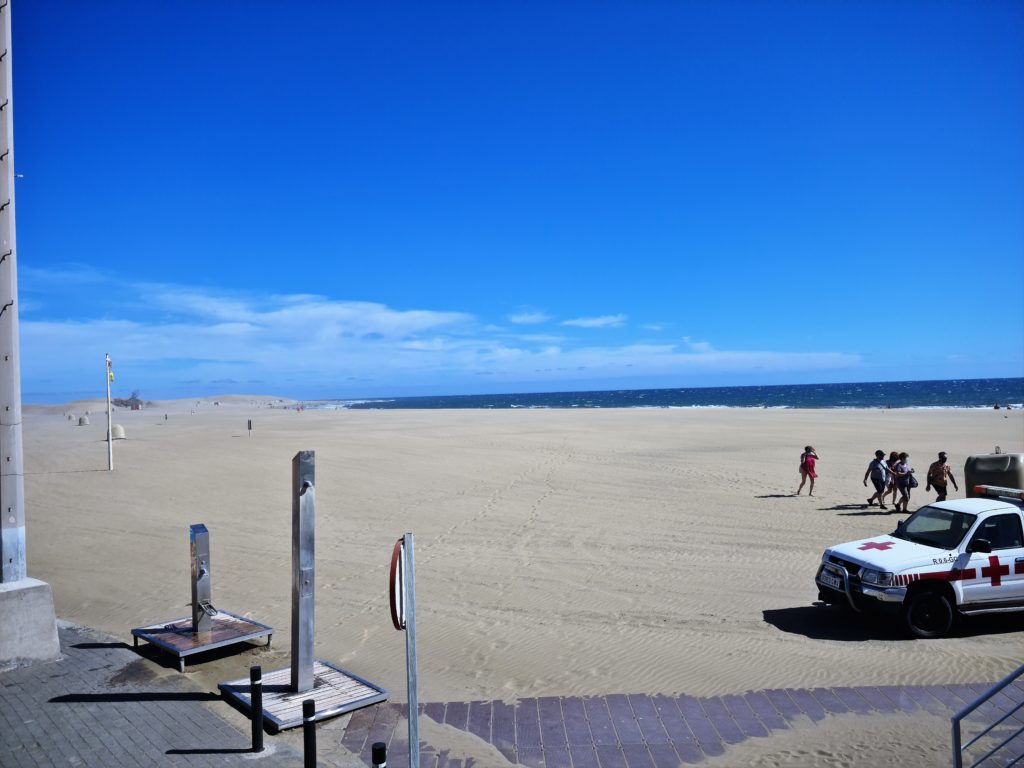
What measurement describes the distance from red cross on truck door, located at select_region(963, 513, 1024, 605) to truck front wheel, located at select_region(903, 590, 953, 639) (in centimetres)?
28

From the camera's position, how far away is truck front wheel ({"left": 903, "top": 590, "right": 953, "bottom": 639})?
29.5 feet

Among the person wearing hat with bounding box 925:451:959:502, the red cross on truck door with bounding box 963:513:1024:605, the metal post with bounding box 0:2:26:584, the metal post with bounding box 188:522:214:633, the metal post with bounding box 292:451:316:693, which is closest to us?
the metal post with bounding box 292:451:316:693

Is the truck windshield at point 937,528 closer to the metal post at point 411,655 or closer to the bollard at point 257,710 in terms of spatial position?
the metal post at point 411,655

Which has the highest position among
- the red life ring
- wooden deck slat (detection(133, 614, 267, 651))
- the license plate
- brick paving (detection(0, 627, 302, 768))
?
the red life ring

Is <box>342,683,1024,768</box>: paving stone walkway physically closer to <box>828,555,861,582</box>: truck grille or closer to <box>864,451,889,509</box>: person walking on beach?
<box>828,555,861,582</box>: truck grille

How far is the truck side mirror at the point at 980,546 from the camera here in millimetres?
8914

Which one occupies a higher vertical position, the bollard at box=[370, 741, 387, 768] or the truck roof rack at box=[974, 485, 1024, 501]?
the truck roof rack at box=[974, 485, 1024, 501]

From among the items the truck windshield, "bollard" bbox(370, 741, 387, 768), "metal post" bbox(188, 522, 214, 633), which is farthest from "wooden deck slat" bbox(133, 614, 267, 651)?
the truck windshield

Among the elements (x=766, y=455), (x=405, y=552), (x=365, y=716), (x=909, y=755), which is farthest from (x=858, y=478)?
(x=405, y=552)

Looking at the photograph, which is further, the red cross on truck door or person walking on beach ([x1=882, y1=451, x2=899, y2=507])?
person walking on beach ([x1=882, y1=451, x2=899, y2=507])

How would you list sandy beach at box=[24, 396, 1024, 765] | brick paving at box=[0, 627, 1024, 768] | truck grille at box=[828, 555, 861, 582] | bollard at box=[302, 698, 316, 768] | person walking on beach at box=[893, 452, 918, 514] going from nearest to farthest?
bollard at box=[302, 698, 316, 768], brick paving at box=[0, 627, 1024, 768], sandy beach at box=[24, 396, 1024, 765], truck grille at box=[828, 555, 861, 582], person walking on beach at box=[893, 452, 918, 514]

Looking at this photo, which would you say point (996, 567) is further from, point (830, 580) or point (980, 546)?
point (830, 580)

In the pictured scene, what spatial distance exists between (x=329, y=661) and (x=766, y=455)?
24.5 meters

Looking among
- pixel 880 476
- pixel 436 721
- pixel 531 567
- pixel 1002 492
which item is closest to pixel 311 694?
pixel 436 721
